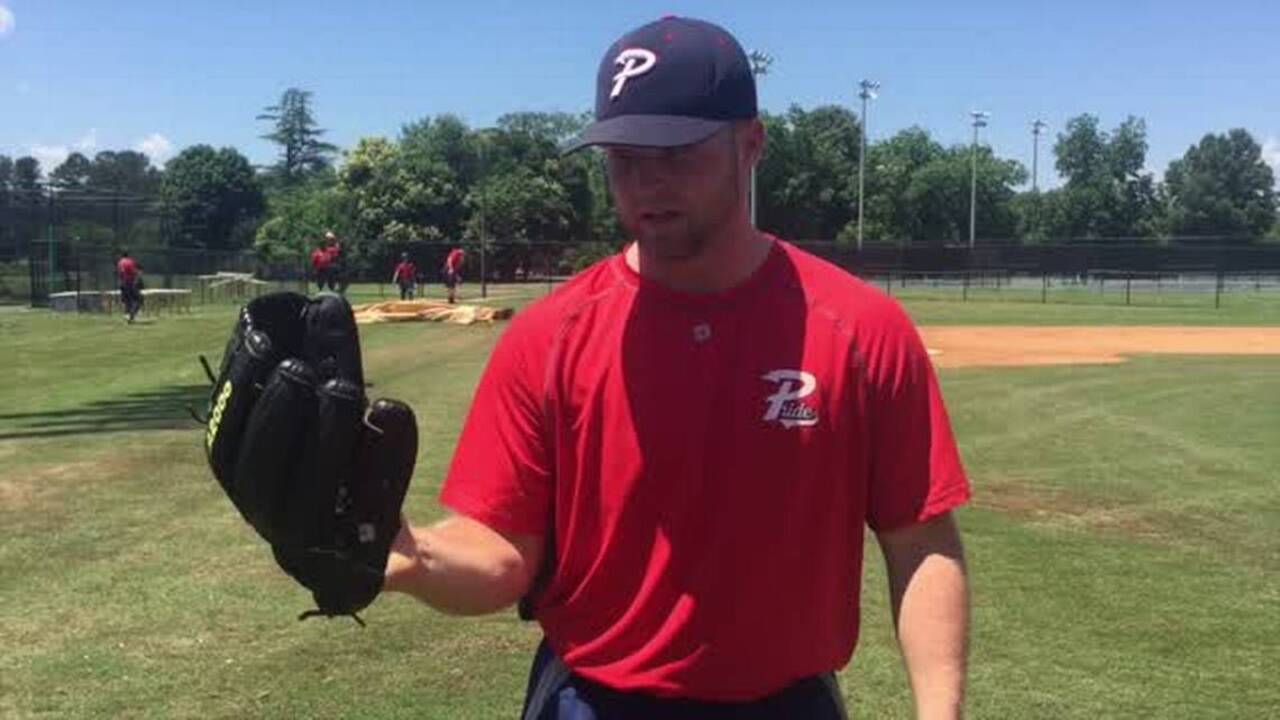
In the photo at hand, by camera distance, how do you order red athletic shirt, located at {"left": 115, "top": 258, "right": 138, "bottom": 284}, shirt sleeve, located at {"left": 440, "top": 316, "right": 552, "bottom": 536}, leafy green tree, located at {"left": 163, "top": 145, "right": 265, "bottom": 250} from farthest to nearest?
leafy green tree, located at {"left": 163, "top": 145, "right": 265, "bottom": 250} < red athletic shirt, located at {"left": 115, "top": 258, "right": 138, "bottom": 284} < shirt sleeve, located at {"left": 440, "top": 316, "right": 552, "bottom": 536}

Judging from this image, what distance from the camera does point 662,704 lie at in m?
2.34

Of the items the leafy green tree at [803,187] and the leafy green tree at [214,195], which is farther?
the leafy green tree at [214,195]

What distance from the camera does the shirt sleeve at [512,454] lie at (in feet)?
7.82

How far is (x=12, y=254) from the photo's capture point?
49.1 metres

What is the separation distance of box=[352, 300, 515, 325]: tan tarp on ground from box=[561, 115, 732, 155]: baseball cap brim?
96.3 ft

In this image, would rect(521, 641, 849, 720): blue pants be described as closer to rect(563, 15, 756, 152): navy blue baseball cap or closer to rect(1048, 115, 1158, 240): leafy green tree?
rect(563, 15, 756, 152): navy blue baseball cap

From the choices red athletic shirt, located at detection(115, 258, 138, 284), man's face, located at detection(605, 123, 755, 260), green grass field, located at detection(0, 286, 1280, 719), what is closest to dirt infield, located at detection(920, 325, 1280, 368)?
green grass field, located at detection(0, 286, 1280, 719)

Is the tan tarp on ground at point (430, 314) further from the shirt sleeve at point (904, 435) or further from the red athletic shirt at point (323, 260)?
the shirt sleeve at point (904, 435)

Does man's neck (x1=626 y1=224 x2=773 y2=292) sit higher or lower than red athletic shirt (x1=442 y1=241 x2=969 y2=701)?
higher

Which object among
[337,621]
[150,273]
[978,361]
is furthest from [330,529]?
[150,273]

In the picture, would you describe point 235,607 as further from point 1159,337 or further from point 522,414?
point 1159,337

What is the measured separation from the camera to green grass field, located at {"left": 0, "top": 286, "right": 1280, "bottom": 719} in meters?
5.67

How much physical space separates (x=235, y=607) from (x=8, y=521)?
2.86 m

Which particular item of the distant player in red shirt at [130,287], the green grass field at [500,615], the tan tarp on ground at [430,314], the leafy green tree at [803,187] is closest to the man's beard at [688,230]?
the green grass field at [500,615]
